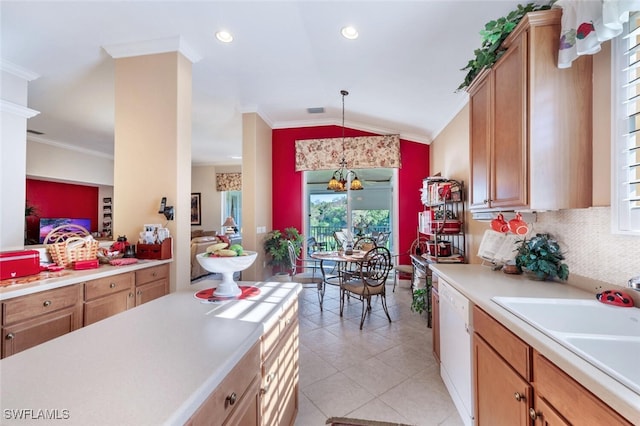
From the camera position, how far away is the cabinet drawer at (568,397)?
0.72 meters

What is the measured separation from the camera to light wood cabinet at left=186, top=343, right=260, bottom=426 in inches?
27.6

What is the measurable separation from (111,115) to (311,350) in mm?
4778

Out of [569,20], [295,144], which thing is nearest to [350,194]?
[295,144]

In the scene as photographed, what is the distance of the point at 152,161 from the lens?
105 inches

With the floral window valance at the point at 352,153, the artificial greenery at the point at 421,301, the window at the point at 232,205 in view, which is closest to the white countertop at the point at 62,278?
the artificial greenery at the point at 421,301

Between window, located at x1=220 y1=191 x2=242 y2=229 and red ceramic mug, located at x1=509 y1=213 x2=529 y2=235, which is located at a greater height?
window, located at x1=220 y1=191 x2=242 y2=229

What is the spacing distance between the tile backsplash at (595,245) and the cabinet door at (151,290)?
3.19m

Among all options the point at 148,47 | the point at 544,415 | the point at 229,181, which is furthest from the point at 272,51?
the point at 229,181

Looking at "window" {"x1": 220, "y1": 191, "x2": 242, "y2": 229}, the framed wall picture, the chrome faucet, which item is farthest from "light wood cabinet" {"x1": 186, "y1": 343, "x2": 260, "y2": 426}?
the framed wall picture

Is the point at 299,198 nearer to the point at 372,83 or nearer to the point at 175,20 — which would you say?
the point at 372,83

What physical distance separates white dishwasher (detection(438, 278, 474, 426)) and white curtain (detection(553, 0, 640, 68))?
4.58 feet

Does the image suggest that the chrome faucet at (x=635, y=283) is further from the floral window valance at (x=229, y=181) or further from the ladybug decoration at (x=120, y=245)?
the floral window valance at (x=229, y=181)

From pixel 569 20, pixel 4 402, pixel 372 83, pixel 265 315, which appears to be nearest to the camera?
pixel 4 402

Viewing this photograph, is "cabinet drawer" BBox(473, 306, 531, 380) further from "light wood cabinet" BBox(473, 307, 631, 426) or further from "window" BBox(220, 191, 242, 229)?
"window" BBox(220, 191, 242, 229)
